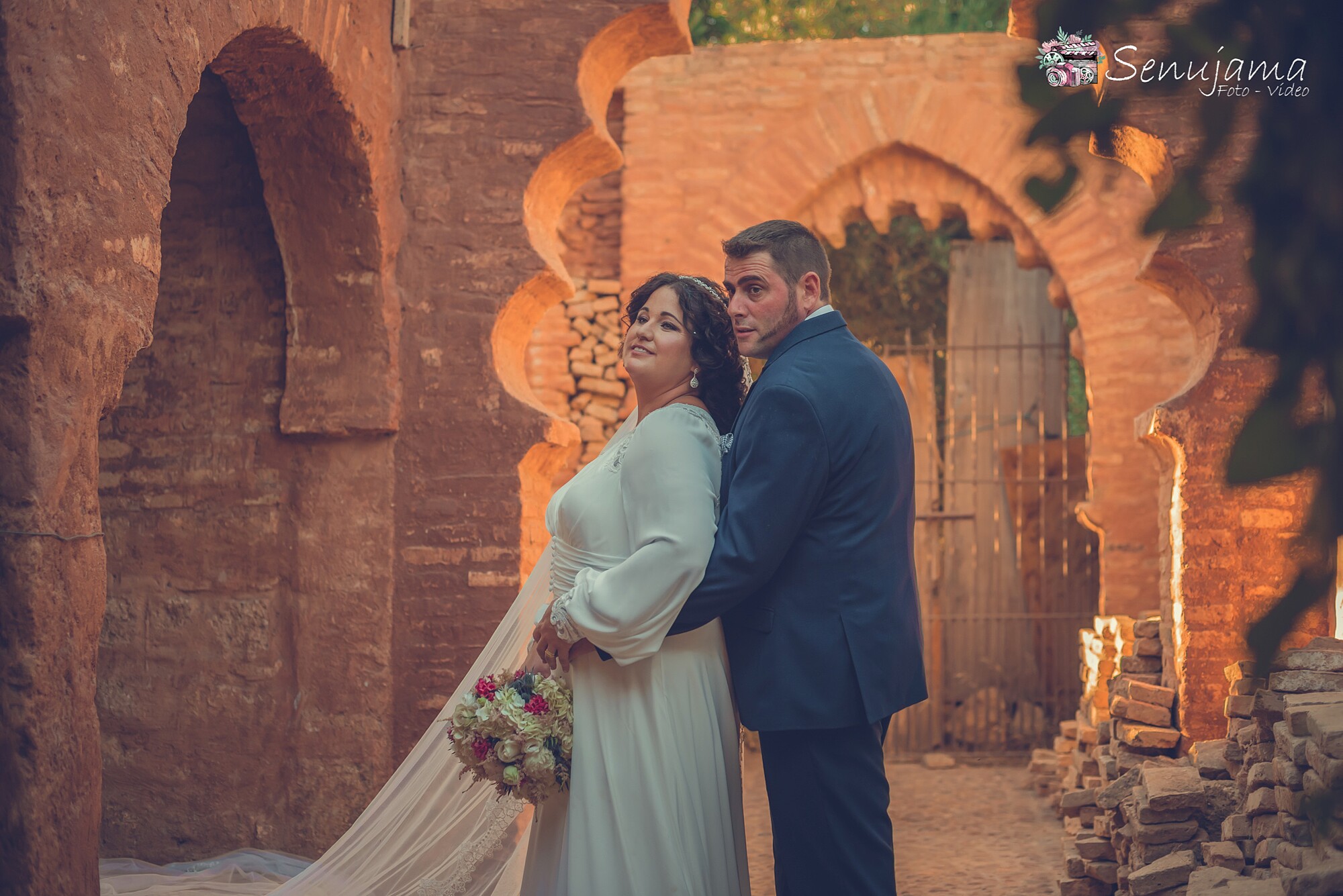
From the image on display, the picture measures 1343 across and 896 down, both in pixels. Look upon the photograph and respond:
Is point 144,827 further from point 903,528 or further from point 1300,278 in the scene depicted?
point 1300,278

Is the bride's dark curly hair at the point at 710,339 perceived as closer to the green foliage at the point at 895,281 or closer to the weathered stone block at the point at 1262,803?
the weathered stone block at the point at 1262,803

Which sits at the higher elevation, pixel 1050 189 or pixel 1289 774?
pixel 1050 189

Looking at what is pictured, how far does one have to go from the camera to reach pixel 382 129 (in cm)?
509

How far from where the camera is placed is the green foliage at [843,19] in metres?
13.5

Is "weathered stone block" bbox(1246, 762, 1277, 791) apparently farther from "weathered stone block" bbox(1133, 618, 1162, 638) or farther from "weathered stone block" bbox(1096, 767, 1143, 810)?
"weathered stone block" bbox(1133, 618, 1162, 638)

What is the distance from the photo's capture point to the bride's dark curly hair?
9.98ft

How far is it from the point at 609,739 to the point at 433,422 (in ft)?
8.63

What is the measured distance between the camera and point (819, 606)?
2764mm

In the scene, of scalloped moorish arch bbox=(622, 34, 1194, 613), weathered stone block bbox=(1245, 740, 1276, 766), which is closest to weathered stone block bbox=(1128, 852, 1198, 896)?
weathered stone block bbox=(1245, 740, 1276, 766)

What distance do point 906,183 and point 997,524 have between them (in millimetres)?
3585

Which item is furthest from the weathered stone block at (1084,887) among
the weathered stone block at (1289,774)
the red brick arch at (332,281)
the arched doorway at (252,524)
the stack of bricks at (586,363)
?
the stack of bricks at (586,363)

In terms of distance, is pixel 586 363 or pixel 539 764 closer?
pixel 539 764

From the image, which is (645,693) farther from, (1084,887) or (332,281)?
(1084,887)

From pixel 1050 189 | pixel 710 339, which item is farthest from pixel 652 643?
pixel 1050 189
